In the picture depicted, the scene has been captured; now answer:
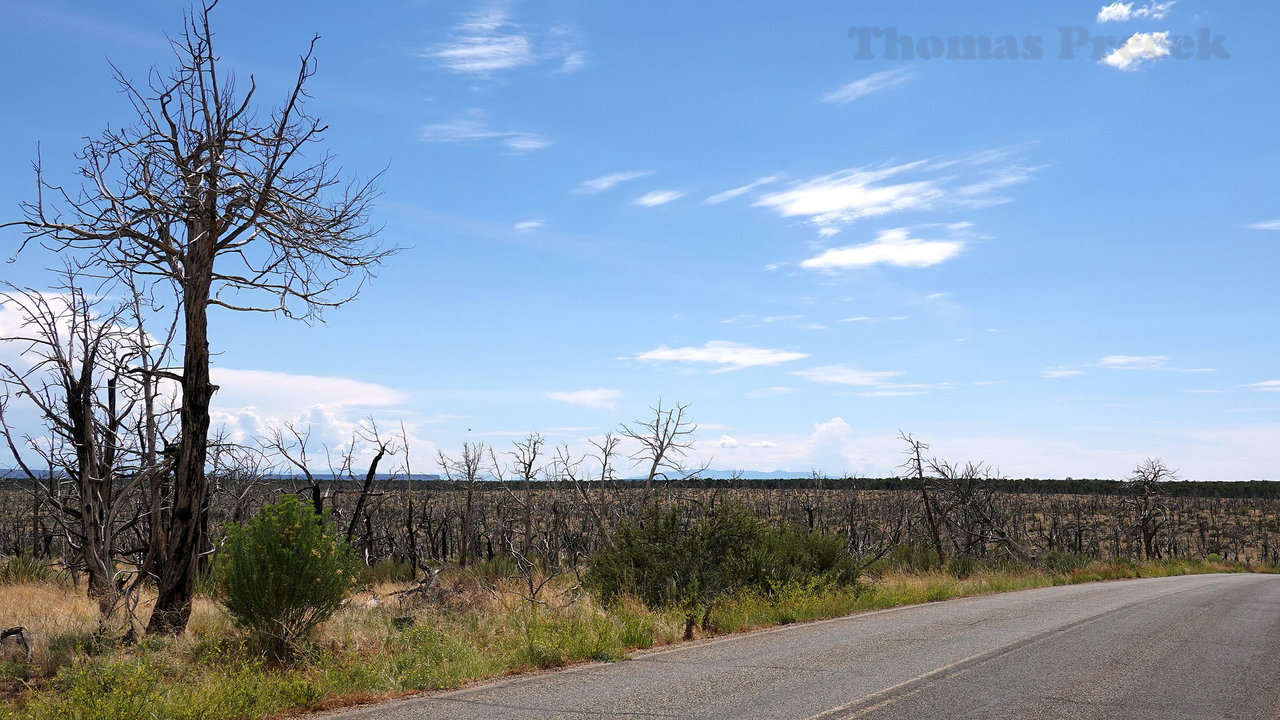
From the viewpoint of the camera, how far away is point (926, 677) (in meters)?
8.86

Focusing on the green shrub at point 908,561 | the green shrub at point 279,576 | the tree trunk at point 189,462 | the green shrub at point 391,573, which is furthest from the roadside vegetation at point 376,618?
the green shrub at point 908,561

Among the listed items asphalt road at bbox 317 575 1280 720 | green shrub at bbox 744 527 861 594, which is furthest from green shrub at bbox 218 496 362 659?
green shrub at bbox 744 527 861 594

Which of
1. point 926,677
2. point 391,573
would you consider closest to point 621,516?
point 391,573

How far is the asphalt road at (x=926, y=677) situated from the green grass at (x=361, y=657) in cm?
60

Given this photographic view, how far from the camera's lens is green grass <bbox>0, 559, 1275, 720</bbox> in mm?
7480

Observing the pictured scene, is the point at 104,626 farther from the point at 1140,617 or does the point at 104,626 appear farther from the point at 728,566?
the point at 1140,617

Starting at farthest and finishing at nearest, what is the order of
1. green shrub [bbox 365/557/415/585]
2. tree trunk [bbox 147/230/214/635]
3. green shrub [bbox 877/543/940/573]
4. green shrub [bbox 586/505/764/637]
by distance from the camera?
green shrub [bbox 877/543/940/573] < green shrub [bbox 365/557/415/585] < green shrub [bbox 586/505/764/637] < tree trunk [bbox 147/230/214/635]

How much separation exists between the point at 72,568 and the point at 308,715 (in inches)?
514

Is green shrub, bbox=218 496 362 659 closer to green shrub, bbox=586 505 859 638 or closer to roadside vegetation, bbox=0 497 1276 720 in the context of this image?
roadside vegetation, bbox=0 497 1276 720

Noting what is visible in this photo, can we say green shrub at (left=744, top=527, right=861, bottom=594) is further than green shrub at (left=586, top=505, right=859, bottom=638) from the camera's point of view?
Yes

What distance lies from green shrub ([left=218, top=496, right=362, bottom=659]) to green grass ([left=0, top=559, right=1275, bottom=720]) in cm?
36

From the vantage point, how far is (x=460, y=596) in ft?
51.1

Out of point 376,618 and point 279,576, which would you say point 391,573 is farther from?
point 279,576

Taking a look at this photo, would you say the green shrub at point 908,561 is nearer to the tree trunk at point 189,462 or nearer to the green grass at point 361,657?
the green grass at point 361,657
